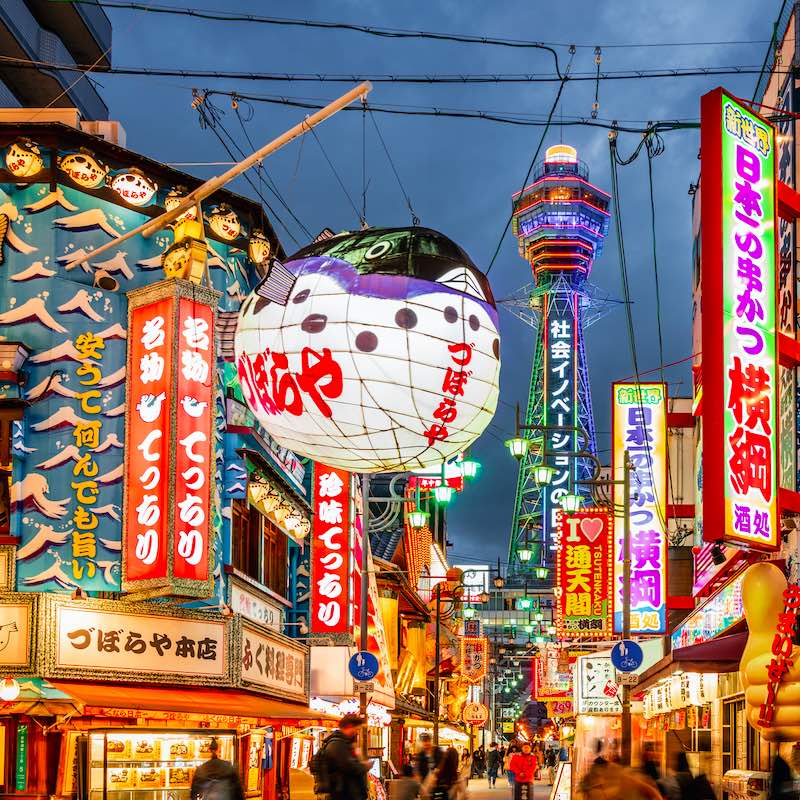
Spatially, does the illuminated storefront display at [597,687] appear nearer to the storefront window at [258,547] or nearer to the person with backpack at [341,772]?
the storefront window at [258,547]

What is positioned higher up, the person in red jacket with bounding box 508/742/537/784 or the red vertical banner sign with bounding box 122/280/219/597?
the red vertical banner sign with bounding box 122/280/219/597

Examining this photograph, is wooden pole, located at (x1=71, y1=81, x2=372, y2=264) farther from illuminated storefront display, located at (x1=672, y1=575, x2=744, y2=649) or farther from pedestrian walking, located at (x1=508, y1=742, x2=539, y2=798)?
pedestrian walking, located at (x1=508, y1=742, x2=539, y2=798)

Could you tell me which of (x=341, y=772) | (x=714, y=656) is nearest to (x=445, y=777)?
(x=714, y=656)

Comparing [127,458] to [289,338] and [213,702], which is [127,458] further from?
[289,338]

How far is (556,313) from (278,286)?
472 feet

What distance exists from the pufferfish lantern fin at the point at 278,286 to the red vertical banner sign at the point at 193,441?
415 inches

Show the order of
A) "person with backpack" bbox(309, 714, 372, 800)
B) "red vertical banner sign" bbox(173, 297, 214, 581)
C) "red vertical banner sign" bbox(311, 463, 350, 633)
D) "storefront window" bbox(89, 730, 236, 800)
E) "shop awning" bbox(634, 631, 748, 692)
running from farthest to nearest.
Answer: "red vertical banner sign" bbox(311, 463, 350, 633) < "red vertical banner sign" bbox(173, 297, 214, 581) < "shop awning" bbox(634, 631, 748, 692) < "storefront window" bbox(89, 730, 236, 800) < "person with backpack" bbox(309, 714, 372, 800)

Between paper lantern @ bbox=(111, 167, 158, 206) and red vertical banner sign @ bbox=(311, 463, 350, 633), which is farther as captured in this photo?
red vertical banner sign @ bbox=(311, 463, 350, 633)

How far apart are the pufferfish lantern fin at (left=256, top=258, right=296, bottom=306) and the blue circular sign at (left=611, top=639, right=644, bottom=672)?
17.9m

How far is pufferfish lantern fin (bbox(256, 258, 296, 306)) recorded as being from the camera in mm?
10852

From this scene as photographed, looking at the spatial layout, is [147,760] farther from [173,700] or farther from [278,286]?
[278,286]

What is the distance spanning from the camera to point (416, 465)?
11.8 metres

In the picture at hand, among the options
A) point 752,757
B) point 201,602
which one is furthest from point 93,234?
point 752,757

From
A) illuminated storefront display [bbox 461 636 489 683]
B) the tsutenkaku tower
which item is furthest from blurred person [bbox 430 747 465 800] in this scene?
→ the tsutenkaku tower
